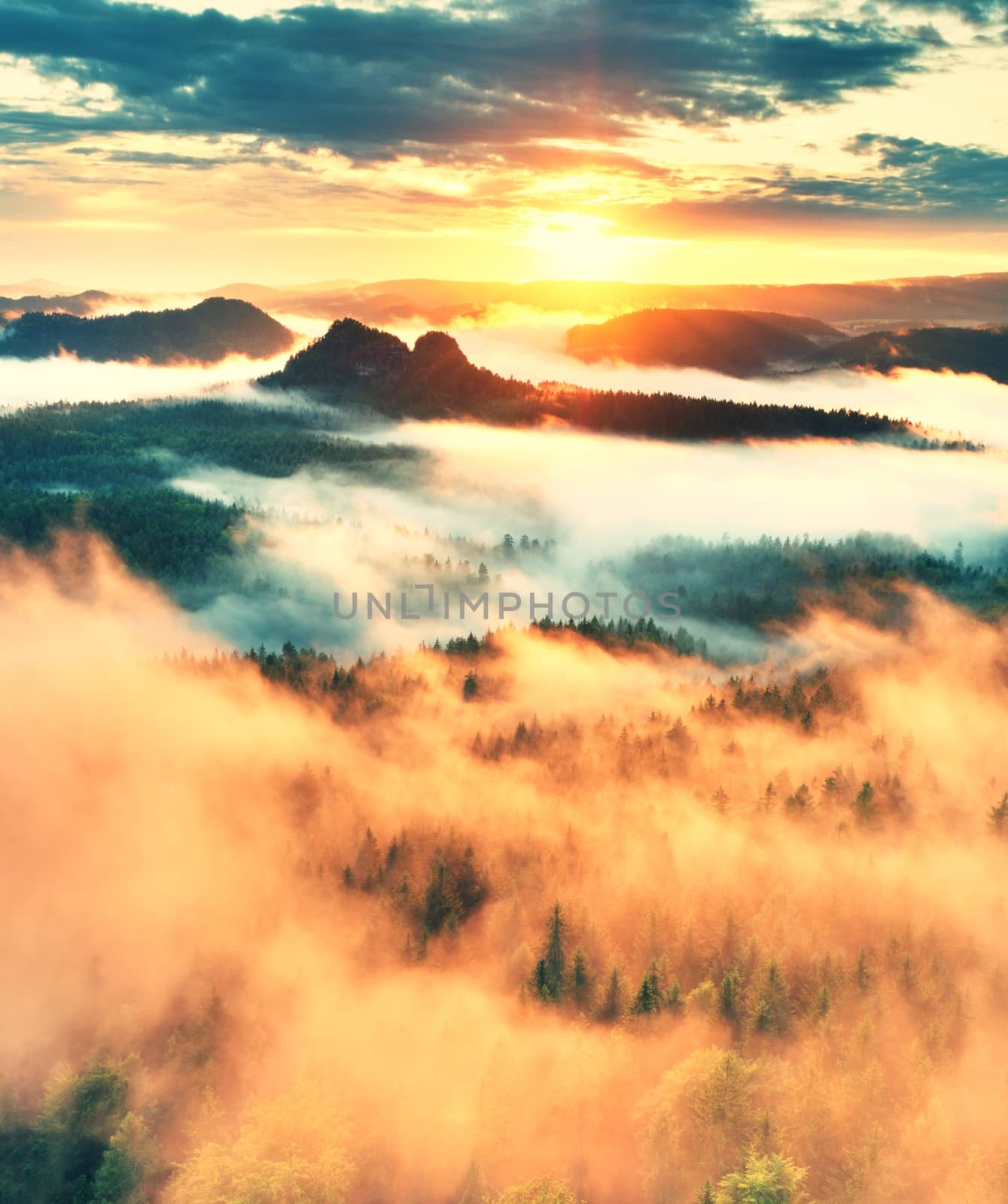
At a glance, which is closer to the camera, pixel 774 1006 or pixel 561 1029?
pixel 774 1006

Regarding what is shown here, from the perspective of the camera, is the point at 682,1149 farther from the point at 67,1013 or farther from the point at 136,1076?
the point at 67,1013

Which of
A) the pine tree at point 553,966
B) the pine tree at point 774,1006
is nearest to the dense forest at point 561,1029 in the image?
the pine tree at point 774,1006

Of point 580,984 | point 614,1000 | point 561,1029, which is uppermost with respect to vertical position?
point 580,984

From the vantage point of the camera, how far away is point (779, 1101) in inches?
5143

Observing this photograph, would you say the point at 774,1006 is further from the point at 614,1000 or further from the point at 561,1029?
the point at 561,1029

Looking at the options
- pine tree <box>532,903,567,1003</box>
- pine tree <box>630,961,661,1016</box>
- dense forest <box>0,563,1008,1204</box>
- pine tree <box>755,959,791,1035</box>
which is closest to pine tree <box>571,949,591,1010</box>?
dense forest <box>0,563,1008,1204</box>

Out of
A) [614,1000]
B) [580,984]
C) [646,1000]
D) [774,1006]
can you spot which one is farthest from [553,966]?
[774,1006]

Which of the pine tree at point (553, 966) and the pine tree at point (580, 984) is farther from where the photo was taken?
the pine tree at point (553, 966)

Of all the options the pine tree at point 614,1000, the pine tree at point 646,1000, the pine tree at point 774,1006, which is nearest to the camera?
the pine tree at point 774,1006

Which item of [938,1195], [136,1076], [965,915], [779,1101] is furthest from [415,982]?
[965,915]

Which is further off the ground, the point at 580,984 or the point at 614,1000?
the point at 580,984

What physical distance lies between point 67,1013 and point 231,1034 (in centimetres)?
3650

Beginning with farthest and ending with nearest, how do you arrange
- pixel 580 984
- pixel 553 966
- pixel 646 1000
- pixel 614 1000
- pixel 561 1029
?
pixel 553 966, pixel 580 984, pixel 614 1000, pixel 561 1029, pixel 646 1000

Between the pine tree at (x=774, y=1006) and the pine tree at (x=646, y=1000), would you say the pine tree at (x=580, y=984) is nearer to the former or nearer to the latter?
the pine tree at (x=646, y=1000)
